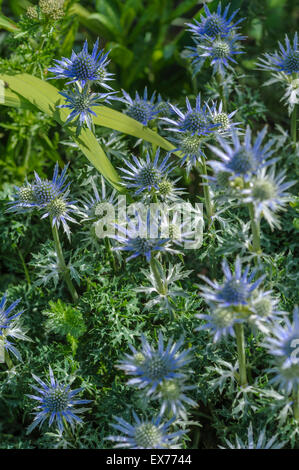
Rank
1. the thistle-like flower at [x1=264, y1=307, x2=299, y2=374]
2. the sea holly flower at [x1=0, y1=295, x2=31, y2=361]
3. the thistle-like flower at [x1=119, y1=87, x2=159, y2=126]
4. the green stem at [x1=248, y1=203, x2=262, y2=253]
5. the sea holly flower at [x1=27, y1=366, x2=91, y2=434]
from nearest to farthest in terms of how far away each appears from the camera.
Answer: the thistle-like flower at [x1=264, y1=307, x2=299, y2=374]
the green stem at [x1=248, y1=203, x2=262, y2=253]
the sea holly flower at [x1=27, y1=366, x2=91, y2=434]
the sea holly flower at [x1=0, y1=295, x2=31, y2=361]
the thistle-like flower at [x1=119, y1=87, x2=159, y2=126]

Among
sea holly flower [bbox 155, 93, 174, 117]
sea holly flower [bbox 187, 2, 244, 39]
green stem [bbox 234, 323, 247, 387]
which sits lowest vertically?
green stem [bbox 234, 323, 247, 387]

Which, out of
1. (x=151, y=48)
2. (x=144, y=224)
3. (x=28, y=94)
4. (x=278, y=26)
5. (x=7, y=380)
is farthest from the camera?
(x=151, y=48)

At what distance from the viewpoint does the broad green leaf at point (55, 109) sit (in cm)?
225

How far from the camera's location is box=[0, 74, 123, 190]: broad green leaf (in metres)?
2.25

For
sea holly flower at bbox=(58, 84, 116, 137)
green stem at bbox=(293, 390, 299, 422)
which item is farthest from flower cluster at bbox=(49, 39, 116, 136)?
green stem at bbox=(293, 390, 299, 422)

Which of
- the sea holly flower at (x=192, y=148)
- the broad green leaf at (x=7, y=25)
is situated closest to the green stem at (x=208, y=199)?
the sea holly flower at (x=192, y=148)

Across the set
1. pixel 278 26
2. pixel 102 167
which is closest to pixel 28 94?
pixel 102 167

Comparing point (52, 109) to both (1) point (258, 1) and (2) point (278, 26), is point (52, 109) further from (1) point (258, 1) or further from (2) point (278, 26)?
(2) point (278, 26)

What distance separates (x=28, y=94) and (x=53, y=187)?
0.61 m

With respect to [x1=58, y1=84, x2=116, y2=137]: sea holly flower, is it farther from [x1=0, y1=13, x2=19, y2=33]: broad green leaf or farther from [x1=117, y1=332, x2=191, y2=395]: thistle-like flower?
[x1=117, y1=332, x2=191, y2=395]: thistle-like flower

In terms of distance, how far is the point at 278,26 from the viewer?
3.22m

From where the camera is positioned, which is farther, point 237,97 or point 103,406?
point 237,97

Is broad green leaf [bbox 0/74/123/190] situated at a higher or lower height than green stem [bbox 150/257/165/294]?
higher

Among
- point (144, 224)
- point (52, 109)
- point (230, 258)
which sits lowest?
point (144, 224)
